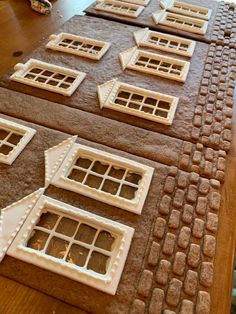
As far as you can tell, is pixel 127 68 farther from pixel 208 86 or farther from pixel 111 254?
pixel 111 254

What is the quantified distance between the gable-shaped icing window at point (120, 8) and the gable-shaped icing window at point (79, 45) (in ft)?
1.22

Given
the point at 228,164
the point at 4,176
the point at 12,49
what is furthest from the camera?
the point at 12,49

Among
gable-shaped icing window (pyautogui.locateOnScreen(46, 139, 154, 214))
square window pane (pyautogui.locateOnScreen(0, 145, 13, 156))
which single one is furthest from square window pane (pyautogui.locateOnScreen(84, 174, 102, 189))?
square window pane (pyautogui.locateOnScreen(0, 145, 13, 156))

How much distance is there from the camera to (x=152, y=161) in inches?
30.8

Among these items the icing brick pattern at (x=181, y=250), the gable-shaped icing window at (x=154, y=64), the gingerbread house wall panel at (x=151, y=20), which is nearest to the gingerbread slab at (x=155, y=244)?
the icing brick pattern at (x=181, y=250)

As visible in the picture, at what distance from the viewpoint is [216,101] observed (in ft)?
3.29

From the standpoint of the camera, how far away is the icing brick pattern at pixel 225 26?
4.35 feet

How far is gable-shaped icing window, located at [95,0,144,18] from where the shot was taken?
1.44 meters

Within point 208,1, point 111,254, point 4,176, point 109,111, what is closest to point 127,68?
point 109,111

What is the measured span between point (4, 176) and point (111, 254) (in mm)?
328

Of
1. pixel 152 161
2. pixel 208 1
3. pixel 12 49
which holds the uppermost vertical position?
pixel 208 1

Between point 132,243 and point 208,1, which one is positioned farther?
point 208,1

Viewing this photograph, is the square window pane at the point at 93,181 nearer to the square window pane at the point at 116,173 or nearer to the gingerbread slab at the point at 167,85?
the square window pane at the point at 116,173

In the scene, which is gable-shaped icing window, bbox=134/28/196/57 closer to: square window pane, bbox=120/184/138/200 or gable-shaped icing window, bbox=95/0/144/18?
gable-shaped icing window, bbox=95/0/144/18
